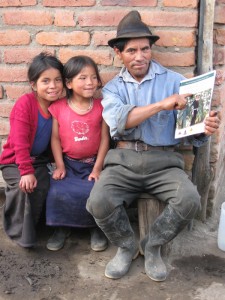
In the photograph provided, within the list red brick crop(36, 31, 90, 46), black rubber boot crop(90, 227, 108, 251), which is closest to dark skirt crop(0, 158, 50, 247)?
black rubber boot crop(90, 227, 108, 251)

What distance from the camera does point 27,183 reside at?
9.74 feet

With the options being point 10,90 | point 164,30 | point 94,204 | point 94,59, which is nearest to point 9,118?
point 10,90

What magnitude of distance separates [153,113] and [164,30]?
669mm

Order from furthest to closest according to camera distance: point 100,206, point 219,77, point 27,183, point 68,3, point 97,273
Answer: point 219,77 < point 68,3 < point 27,183 < point 97,273 < point 100,206

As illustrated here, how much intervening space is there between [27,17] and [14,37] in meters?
0.18

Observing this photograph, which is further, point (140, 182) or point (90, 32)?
point (90, 32)

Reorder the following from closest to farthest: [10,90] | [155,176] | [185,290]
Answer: [185,290], [155,176], [10,90]

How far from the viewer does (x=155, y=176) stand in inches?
114

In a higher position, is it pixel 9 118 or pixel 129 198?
pixel 9 118

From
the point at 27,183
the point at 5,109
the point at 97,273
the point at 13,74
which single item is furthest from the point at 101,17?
the point at 97,273

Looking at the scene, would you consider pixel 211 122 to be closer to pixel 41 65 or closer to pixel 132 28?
pixel 132 28

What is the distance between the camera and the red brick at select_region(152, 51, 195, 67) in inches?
120

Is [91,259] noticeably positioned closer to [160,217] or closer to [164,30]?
[160,217]

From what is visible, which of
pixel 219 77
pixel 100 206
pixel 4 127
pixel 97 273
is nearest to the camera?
pixel 100 206
